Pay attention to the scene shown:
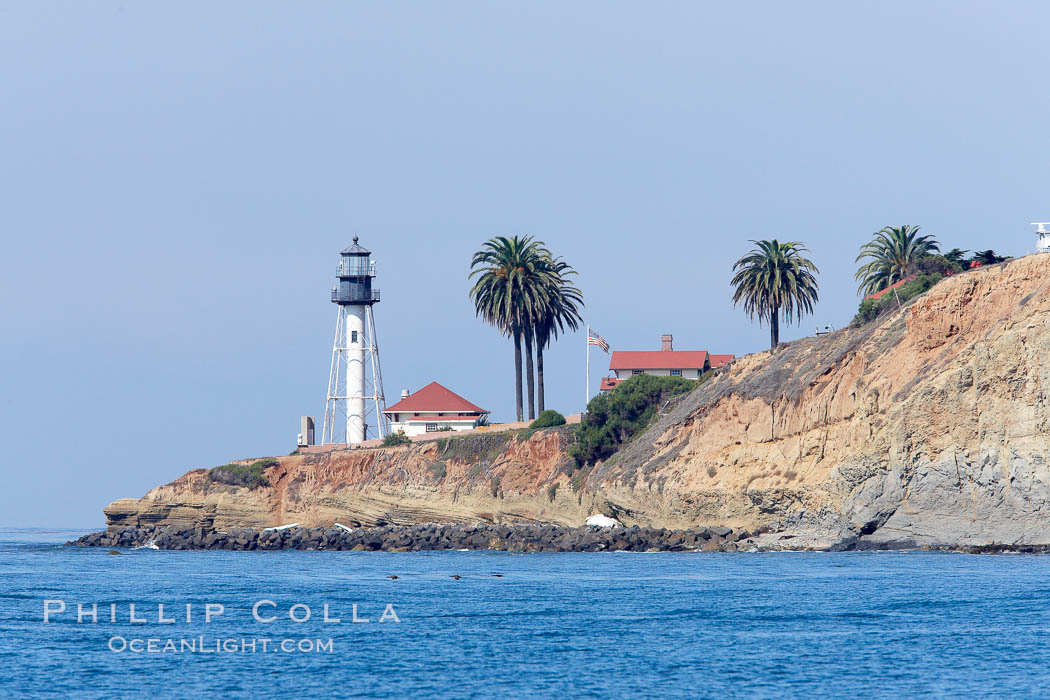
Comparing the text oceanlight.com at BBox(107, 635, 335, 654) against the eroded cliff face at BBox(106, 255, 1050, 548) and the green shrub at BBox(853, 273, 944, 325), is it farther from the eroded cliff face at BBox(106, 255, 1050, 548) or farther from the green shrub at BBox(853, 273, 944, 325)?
the green shrub at BBox(853, 273, 944, 325)

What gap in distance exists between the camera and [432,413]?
97.8 meters

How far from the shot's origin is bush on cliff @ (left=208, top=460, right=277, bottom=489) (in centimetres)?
8856

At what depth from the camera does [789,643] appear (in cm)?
3828

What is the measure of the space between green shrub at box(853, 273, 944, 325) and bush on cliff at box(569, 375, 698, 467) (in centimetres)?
1311

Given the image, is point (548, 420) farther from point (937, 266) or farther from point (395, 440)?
point (937, 266)

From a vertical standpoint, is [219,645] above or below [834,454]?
below

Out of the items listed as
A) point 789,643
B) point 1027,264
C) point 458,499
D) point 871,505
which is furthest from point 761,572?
point 458,499

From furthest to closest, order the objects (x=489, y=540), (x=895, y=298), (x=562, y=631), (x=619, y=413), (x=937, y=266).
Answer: (x=619, y=413) → (x=937, y=266) → (x=489, y=540) → (x=895, y=298) → (x=562, y=631)

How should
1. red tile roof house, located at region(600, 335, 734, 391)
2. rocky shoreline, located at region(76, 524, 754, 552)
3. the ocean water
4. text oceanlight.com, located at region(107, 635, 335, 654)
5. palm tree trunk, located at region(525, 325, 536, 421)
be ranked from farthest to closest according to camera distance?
red tile roof house, located at region(600, 335, 734, 391) < palm tree trunk, located at region(525, 325, 536, 421) < rocky shoreline, located at region(76, 524, 754, 552) < text oceanlight.com, located at region(107, 635, 335, 654) < the ocean water

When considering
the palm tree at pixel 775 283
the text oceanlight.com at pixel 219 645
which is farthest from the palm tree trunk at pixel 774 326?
the text oceanlight.com at pixel 219 645

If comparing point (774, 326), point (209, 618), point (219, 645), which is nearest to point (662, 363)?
point (774, 326)

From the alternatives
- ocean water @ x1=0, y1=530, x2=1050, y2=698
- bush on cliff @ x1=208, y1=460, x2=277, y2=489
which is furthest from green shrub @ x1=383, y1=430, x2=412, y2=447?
ocean water @ x1=0, y1=530, x2=1050, y2=698

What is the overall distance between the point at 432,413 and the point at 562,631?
188 ft

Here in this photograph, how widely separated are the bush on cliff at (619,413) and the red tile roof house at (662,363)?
8.25 meters
